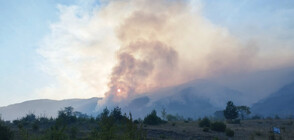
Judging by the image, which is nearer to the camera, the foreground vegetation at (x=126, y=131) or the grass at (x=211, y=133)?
the foreground vegetation at (x=126, y=131)

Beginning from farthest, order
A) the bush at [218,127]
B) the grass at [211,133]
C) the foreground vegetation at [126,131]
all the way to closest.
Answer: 1. the bush at [218,127]
2. the grass at [211,133]
3. the foreground vegetation at [126,131]

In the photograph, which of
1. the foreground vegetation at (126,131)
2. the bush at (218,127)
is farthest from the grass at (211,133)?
the bush at (218,127)

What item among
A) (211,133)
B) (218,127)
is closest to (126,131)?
(211,133)

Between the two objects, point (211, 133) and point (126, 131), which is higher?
point (126, 131)

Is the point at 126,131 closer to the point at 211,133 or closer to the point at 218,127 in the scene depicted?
the point at 211,133

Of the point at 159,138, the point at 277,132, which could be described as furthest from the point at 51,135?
the point at 277,132

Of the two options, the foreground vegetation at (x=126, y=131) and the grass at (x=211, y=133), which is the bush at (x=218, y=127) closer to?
the foreground vegetation at (x=126, y=131)

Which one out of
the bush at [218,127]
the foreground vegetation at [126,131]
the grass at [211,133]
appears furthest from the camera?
the bush at [218,127]

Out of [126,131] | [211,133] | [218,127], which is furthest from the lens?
[218,127]

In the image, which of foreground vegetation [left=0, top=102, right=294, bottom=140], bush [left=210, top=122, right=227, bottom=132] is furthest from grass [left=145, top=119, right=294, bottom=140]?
bush [left=210, top=122, right=227, bottom=132]

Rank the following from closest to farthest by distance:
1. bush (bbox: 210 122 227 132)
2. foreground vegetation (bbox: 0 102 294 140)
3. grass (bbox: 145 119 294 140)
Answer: foreground vegetation (bbox: 0 102 294 140) < grass (bbox: 145 119 294 140) < bush (bbox: 210 122 227 132)

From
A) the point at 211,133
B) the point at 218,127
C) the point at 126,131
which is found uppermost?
the point at 126,131

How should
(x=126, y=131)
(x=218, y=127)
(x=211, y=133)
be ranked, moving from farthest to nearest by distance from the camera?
1. (x=218, y=127)
2. (x=211, y=133)
3. (x=126, y=131)

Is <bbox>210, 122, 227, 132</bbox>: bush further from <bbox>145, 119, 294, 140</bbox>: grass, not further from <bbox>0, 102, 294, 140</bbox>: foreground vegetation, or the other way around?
<bbox>145, 119, 294, 140</bbox>: grass
